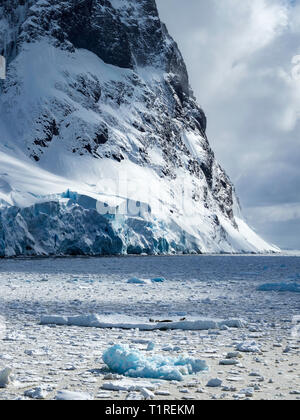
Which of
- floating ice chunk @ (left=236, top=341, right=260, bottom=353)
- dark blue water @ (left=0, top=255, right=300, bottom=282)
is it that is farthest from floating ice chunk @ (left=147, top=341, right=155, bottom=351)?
dark blue water @ (left=0, top=255, right=300, bottom=282)

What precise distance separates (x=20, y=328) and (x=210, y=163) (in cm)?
16709

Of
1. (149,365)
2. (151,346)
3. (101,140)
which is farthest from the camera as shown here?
(101,140)

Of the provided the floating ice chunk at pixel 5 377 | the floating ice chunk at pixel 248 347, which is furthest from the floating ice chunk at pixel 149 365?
the floating ice chunk at pixel 248 347

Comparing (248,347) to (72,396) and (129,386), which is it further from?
(72,396)

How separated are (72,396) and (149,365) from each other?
1.47 metres

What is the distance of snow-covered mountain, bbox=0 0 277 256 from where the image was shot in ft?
258

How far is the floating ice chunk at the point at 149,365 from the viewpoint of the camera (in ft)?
21.9

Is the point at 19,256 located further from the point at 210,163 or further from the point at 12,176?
the point at 210,163

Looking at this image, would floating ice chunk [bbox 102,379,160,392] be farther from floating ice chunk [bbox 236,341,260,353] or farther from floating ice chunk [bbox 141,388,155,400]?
floating ice chunk [bbox 236,341,260,353]

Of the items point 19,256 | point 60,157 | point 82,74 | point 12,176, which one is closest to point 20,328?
point 19,256

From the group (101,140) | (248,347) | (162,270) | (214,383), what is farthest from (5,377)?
(101,140)

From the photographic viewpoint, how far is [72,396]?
5680mm

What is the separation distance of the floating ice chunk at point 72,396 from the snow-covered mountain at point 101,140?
6282 centimetres

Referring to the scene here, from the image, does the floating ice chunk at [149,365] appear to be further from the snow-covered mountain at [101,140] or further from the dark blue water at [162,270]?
the snow-covered mountain at [101,140]
